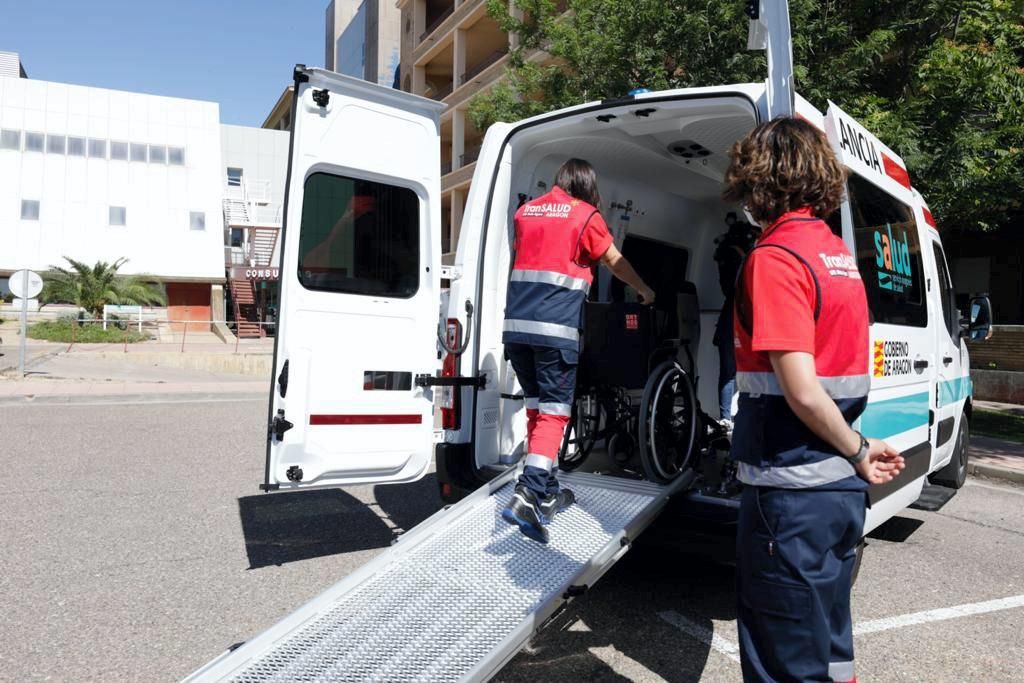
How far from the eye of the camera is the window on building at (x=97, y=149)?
38531 millimetres

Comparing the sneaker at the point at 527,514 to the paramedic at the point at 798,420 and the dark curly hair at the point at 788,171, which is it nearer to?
the paramedic at the point at 798,420

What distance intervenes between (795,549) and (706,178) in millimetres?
4638

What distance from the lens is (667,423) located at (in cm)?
477

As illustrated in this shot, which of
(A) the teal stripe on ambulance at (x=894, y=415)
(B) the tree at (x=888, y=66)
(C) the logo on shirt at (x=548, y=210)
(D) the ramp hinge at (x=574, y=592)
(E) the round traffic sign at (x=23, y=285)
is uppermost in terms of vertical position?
(B) the tree at (x=888, y=66)

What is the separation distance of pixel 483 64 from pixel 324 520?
27948mm

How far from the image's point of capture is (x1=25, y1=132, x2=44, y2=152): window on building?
37312 mm

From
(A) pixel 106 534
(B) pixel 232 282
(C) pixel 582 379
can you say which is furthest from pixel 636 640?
(B) pixel 232 282

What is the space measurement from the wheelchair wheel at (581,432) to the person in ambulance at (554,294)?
104cm

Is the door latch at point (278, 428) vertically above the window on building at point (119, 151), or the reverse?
the window on building at point (119, 151)

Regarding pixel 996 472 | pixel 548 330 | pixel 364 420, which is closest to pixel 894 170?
pixel 548 330

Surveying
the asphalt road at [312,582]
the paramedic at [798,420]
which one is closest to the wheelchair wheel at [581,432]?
the asphalt road at [312,582]

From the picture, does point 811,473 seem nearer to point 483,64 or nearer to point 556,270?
point 556,270

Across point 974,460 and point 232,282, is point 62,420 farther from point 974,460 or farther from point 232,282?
point 232,282

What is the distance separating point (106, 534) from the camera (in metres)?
5.29
